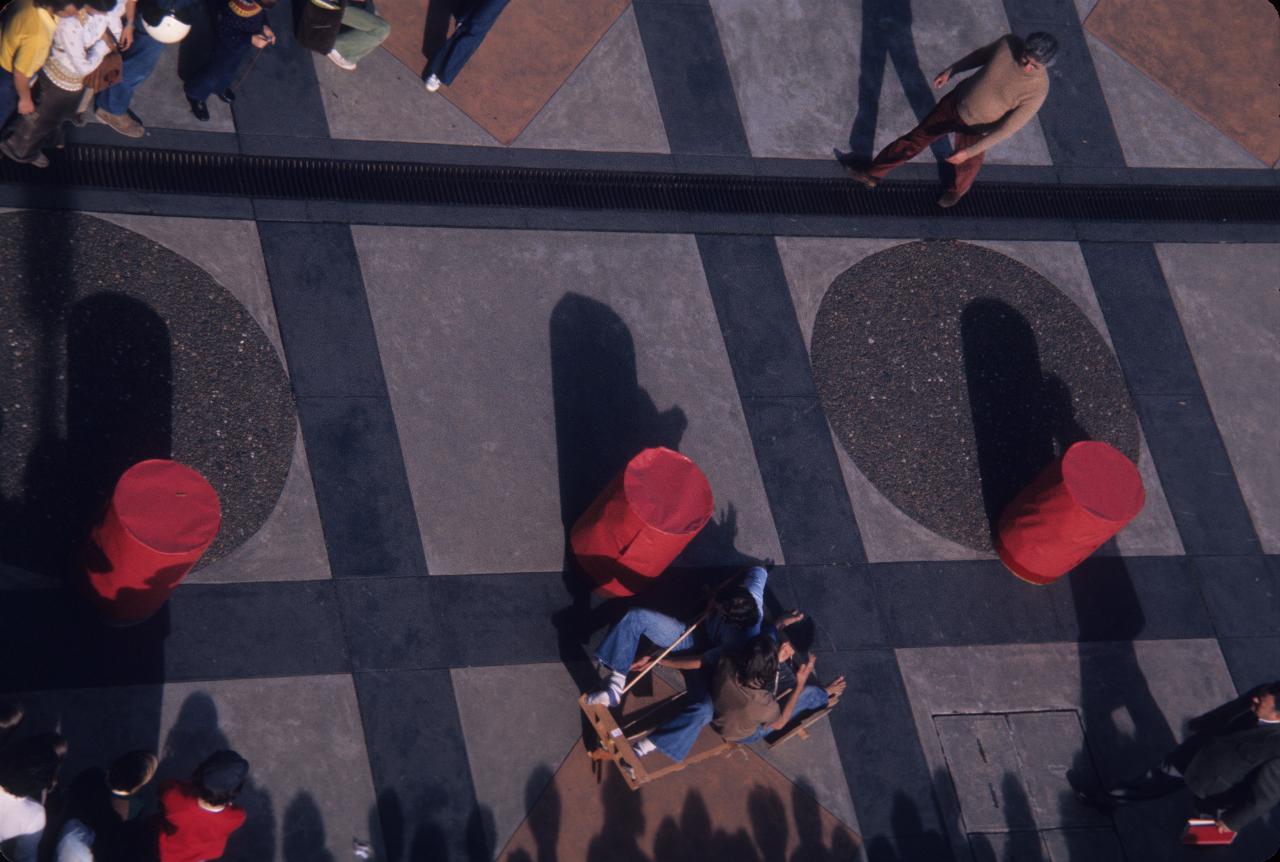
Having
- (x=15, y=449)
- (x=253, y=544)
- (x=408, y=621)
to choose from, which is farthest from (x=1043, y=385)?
(x=15, y=449)

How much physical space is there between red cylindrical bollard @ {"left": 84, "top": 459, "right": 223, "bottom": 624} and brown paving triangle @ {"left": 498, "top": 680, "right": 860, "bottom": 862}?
101 inches

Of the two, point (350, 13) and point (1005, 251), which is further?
point (1005, 251)

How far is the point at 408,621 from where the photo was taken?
8.35 meters

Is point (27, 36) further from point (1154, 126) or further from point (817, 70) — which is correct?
point (1154, 126)

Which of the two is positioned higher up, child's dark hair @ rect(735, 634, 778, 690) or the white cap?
the white cap

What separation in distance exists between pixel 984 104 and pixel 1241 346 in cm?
324

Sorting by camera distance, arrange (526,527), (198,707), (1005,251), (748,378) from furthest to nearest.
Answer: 1. (1005,251)
2. (748,378)
3. (526,527)
4. (198,707)

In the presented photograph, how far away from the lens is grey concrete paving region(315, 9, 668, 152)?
9930 millimetres

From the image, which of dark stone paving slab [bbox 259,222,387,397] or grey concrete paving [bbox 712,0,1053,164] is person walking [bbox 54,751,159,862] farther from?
grey concrete paving [bbox 712,0,1053,164]

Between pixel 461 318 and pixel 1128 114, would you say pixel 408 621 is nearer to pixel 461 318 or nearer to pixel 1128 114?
pixel 461 318

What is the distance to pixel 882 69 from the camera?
37.7 ft

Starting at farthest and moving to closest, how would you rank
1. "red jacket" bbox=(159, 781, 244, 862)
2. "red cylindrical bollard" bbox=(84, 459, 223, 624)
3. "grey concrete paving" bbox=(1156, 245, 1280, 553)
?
"grey concrete paving" bbox=(1156, 245, 1280, 553), "red cylindrical bollard" bbox=(84, 459, 223, 624), "red jacket" bbox=(159, 781, 244, 862)

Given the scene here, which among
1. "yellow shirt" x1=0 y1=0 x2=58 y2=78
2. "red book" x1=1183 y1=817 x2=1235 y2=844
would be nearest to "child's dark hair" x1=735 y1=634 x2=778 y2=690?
"red book" x1=1183 y1=817 x2=1235 y2=844

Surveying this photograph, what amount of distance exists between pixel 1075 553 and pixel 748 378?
257cm
